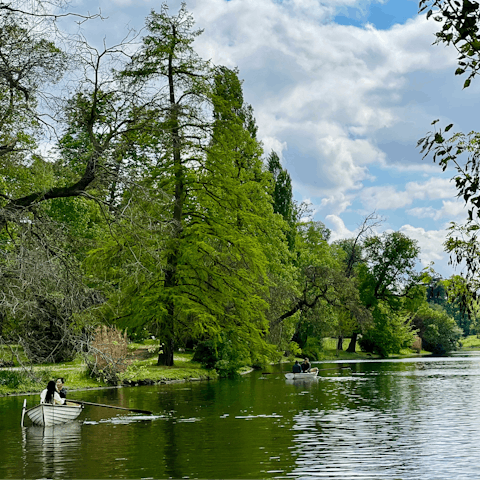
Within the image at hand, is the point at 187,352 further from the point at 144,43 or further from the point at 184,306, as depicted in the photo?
the point at 144,43

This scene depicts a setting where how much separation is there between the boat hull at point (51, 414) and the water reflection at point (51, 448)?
6.8 inches

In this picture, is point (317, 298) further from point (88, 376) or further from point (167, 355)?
point (88, 376)

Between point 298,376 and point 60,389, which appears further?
point 298,376

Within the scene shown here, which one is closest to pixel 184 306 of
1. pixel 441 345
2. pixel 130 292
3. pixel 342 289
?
pixel 130 292

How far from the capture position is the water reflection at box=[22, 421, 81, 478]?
480 inches

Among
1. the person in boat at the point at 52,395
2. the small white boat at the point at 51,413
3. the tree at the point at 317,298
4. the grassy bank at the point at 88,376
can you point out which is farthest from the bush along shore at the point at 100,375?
the tree at the point at 317,298

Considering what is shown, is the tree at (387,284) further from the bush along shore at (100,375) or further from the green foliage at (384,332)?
the bush along shore at (100,375)

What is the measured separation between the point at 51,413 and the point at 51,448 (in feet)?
11.5

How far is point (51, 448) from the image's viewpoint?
14.9 meters

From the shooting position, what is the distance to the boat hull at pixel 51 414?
18.0m

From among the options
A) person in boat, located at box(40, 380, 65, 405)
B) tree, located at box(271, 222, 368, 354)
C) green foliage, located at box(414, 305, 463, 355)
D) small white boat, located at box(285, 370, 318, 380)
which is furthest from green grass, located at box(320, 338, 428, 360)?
person in boat, located at box(40, 380, 65, 405)

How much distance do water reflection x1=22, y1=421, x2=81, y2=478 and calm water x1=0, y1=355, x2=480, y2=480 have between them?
0.08 ft

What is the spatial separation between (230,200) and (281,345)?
16742 mm

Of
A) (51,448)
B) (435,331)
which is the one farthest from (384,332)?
(51,448)
